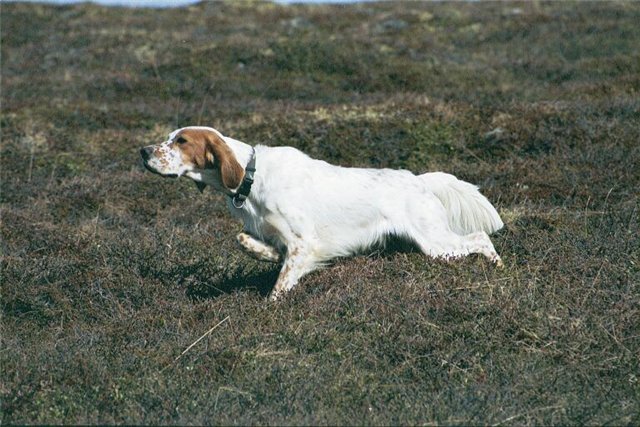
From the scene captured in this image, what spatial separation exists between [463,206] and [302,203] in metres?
1.34

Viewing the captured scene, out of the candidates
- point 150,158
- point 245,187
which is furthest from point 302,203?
point 150,158

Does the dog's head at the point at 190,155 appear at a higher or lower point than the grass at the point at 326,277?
higher

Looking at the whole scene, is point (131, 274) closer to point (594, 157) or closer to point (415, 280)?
point (415, 280)

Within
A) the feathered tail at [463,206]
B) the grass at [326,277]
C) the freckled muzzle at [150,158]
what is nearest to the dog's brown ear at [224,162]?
the freckled muzzle at [150,158]

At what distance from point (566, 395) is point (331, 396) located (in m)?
1.15

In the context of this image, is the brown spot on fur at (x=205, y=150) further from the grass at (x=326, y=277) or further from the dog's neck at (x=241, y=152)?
the grass at (x=326, y=277)

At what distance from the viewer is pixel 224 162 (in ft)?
20.1

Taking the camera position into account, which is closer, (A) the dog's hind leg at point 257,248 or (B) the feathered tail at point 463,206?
(A) the dog's hind leg at point 257,248

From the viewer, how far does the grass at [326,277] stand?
14.6ft

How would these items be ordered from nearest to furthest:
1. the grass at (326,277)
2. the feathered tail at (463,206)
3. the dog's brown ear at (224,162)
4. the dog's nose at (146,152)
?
the grass at (326,277) < the dog's brown ear at (224,162) < the dog's nose at (146,152) < the feathered tail at (463,206)

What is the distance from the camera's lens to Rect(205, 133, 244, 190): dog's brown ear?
611cm

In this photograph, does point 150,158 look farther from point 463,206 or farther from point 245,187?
point 463,206

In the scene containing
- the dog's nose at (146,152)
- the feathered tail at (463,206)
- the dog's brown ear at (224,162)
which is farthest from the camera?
the feathered tail at (463,206)

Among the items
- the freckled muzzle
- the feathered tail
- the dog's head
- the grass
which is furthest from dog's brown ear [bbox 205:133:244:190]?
the feathered tail
